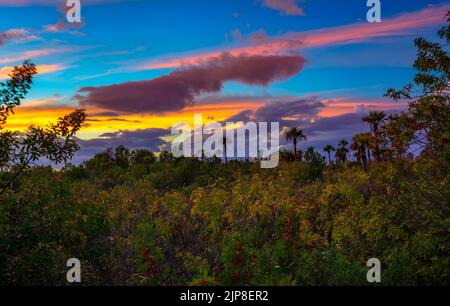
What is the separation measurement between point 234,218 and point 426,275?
5.79m

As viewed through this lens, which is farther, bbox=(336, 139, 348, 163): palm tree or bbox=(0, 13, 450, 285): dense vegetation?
bbox=(336, 139, 348, 163): palm tree

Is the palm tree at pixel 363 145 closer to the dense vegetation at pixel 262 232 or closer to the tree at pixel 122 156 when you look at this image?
the dense vegetation at pixel 262 232

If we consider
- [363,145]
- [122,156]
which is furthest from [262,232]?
[122,156]

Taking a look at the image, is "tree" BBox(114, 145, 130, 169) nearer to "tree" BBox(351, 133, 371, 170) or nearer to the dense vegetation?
"tree" BBox(351, 133, 371, 170)

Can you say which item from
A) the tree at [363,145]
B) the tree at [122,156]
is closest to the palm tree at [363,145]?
the tree at [363,145]

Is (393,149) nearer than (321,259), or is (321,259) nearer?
(321,259)

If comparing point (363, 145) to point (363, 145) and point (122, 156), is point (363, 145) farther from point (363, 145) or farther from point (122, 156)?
point (122, 156)

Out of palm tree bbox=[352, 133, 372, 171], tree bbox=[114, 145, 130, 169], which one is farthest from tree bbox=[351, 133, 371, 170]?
tree bbox=[114, 145, 130, 169]

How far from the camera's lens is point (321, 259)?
834 cm

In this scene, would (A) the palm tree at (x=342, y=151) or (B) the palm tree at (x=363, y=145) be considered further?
(A) the palm tree at (x=342, y=151)

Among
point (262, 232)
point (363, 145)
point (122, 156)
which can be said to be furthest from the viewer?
point (122, 156)

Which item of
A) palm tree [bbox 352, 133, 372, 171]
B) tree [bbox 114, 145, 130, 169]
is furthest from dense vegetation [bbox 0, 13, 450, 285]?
tree [bbox 114, 145, 130, 169]
